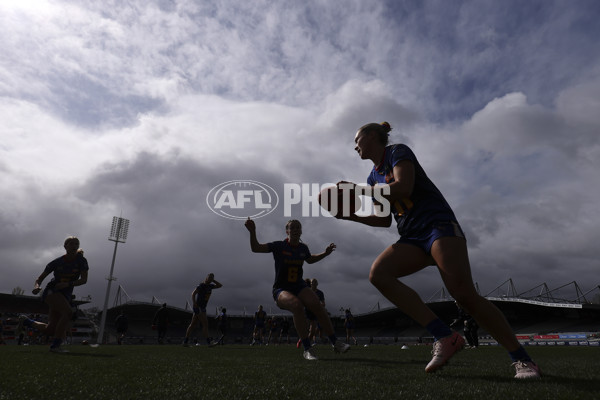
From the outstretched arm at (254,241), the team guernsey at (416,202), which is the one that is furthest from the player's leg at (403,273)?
the outstretched arm at (254,241)

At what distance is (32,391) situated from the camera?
2.33 m

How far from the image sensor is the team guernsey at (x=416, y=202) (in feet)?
10.3

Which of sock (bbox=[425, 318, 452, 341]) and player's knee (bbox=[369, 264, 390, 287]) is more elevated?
player's knee (bbox=[369, 264, 390, 287])

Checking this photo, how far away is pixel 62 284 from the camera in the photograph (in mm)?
7023

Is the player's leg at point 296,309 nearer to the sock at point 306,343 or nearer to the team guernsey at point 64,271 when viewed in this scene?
the sock at point 306,343

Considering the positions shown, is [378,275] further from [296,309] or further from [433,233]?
[296,309]

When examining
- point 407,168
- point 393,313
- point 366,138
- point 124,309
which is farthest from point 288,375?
point 124,309

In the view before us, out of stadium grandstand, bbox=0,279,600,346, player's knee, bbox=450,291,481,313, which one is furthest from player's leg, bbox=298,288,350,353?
stadium grandstand, bbox=0,279,600,346

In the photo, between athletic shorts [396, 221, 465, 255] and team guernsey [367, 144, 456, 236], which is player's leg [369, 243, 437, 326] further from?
team guernsey [367, 144, 456, 236]

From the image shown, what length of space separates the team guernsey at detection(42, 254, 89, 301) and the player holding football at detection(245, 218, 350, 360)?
3.62m

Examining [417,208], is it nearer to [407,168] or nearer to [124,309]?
[407,168]

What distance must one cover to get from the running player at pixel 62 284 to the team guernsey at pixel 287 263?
3.72 m

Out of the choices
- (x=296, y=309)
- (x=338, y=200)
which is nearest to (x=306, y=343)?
(x=296, y=309)

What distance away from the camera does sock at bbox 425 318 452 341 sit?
3057 mm
